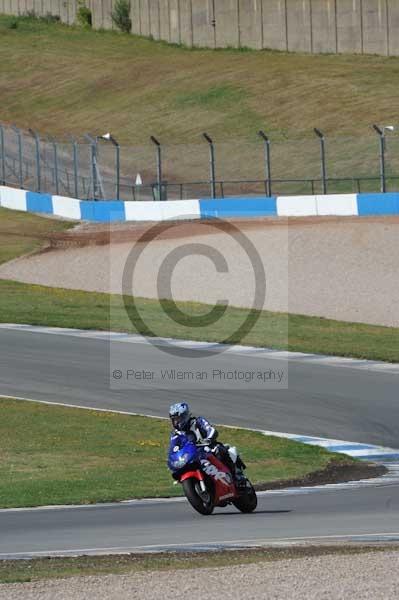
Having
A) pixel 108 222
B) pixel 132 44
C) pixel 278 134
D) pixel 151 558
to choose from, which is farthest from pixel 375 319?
pixel 132 44

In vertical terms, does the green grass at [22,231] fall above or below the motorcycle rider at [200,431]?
below

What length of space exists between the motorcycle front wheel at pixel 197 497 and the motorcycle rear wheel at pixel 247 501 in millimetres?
328

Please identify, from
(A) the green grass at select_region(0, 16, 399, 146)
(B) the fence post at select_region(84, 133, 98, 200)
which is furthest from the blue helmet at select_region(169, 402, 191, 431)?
(A) the green grass at select_region(0, 16, 399, 146)

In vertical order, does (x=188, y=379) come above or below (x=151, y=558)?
below

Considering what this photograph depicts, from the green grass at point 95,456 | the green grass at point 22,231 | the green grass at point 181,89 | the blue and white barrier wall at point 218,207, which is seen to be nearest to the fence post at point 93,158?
the blue and white barrier wall at point 218,207

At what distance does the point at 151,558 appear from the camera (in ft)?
38.8

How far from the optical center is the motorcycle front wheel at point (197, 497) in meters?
14.2

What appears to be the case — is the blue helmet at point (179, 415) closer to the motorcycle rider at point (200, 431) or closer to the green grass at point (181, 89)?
the motorcycle rider at point (200, 431)

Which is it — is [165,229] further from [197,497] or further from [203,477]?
[203,477]

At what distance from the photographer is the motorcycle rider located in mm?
14125

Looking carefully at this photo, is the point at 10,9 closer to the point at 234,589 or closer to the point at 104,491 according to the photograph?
the point at 104,491

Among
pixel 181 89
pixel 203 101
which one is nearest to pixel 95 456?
pixel 203 101

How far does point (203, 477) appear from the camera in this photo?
1415 centimetres

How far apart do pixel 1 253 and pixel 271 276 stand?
397 inches
